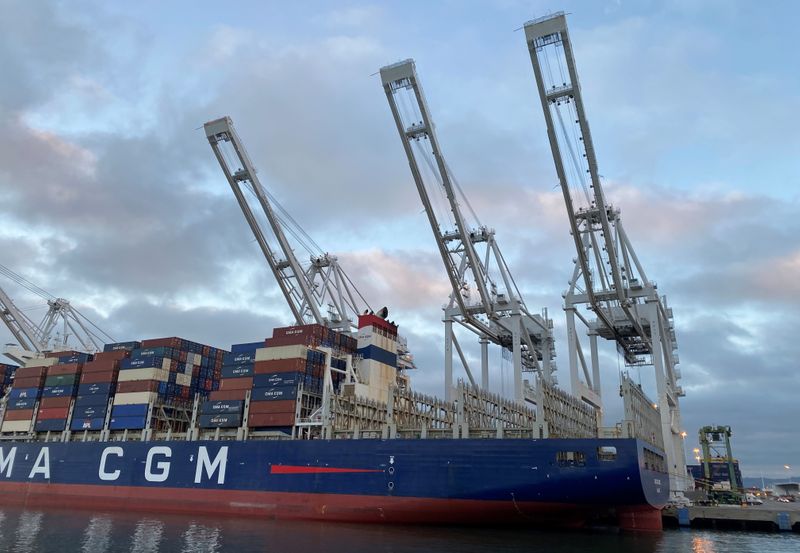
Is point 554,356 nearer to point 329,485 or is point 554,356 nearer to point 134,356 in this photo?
point 329,485

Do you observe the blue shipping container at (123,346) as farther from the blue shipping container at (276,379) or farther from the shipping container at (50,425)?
the blue shipping container at (276,379)

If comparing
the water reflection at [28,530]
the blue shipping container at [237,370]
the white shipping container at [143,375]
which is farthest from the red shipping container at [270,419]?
the water reflection at [28,530]

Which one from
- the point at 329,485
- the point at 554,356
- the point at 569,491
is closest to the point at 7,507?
the point at 329,485

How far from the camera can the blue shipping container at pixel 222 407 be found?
1501 inches

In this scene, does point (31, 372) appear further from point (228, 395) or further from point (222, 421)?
point (222, 421)

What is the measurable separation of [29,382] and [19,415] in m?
2.72

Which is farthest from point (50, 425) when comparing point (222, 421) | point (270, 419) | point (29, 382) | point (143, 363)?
point (270, 419)

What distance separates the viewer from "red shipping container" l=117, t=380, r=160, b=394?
138 feet

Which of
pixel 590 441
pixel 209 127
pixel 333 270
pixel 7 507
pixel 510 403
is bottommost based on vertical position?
pixel 7 507

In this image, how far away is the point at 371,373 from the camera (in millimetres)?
41250

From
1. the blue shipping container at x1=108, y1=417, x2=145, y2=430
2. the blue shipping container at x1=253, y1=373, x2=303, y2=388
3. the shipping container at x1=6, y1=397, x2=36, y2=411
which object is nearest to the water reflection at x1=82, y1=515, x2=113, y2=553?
the blue shipping container at x1=108, y1=417, x2=145, y2=430

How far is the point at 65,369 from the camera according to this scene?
46.7 metres

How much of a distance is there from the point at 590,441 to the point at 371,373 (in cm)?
1690

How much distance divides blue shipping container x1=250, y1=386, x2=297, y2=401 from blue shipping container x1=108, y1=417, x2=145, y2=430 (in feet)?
31.5
